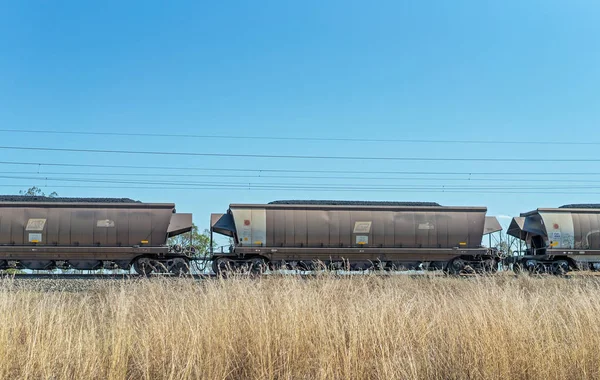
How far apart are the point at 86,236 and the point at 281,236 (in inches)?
323

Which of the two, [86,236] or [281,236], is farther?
[281,236]

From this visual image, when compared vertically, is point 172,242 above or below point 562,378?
above

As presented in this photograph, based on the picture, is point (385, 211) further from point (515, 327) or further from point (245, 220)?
point (515, 327)

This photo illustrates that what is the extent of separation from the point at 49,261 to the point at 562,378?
69.0 ft

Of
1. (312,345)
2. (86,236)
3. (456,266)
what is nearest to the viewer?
(312,345)

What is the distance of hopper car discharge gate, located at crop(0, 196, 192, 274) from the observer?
2152 centimetres

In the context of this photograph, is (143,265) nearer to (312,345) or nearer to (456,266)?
(456,266)

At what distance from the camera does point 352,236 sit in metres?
22.7

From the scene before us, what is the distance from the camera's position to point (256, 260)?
2220 centimetres

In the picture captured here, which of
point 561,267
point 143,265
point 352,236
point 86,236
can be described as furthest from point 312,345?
point 561,267

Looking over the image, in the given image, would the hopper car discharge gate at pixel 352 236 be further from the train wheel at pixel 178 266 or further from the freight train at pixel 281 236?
the train wheel at pixel 178 266

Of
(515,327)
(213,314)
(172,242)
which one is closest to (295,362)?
(213,314)

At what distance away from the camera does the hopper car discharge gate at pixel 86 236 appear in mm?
21516

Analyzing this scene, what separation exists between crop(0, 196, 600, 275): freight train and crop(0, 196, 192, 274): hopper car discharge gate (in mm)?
42
